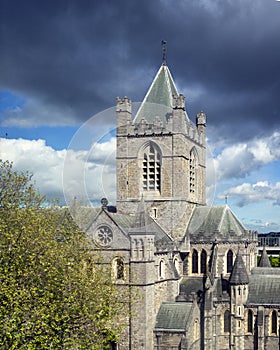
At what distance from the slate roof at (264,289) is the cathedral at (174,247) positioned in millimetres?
84

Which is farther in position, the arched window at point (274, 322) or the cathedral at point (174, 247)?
the arched window at point (274, 322)

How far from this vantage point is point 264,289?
165ft

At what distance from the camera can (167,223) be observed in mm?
52219

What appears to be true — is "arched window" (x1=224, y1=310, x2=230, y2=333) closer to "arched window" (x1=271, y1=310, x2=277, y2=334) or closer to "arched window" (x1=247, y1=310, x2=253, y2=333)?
"arched window" (x1=247, y1=310, x2=253, y2=333)

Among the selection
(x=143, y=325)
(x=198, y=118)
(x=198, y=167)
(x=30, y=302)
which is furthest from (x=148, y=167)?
(x=30, y=302)

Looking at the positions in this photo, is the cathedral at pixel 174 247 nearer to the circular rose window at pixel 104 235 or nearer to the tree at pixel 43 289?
the circular rose window at pixel 104 235

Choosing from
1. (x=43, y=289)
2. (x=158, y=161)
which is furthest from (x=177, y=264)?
(x=43, y=289)

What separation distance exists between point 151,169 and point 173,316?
45.4ft

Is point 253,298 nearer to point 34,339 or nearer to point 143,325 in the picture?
point 143,325

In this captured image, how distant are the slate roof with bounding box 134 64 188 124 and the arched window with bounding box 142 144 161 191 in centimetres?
287

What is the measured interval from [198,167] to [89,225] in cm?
1720

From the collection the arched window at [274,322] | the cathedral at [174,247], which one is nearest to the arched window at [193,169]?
the cathedral at [174,247]

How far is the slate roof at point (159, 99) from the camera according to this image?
5406cm

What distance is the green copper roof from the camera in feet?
178
